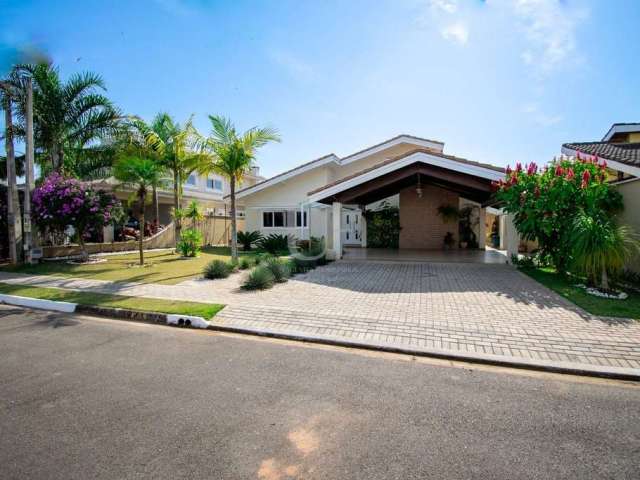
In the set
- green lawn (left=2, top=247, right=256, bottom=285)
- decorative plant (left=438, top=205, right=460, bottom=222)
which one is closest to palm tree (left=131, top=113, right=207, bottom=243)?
green lawn (left=2, top=247, right=256, bottom=285)

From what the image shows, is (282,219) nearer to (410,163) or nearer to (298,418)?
(410,163)

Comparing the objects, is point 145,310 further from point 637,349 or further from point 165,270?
point 637,349

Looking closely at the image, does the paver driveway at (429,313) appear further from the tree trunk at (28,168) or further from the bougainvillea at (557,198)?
the tree trunk at (28,168)

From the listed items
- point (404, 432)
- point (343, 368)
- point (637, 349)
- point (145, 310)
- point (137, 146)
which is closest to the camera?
point (404, 432)

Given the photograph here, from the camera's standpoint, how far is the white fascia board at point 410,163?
11.3 meters

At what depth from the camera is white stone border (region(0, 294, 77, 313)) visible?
716cm

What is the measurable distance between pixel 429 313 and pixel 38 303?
8.58m

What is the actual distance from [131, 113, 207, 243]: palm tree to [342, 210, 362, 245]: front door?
9.29 metres

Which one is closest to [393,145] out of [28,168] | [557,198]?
[557,198]

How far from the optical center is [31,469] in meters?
2.45

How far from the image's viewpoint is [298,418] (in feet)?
10.3

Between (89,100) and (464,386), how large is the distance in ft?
57.7

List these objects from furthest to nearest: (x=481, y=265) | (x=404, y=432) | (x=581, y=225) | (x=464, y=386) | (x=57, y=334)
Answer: (x=481, y=265), (x=581, y=225), (x=57, y=334), (x=464, y=386), (x=404, y=432)

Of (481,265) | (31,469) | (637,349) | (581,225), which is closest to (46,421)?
(31,469)
